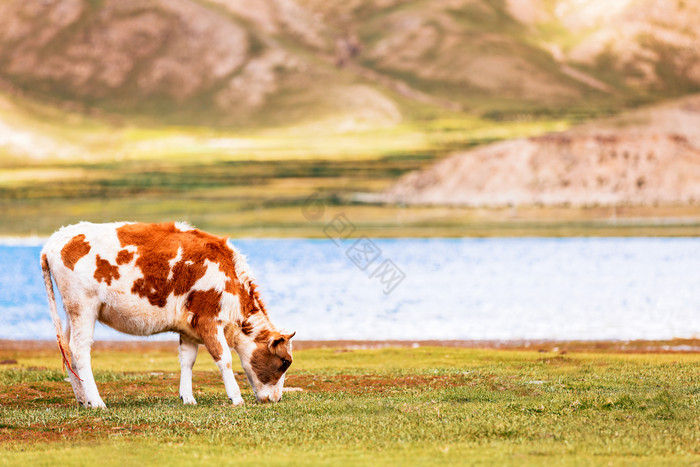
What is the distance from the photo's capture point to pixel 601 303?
6075cm

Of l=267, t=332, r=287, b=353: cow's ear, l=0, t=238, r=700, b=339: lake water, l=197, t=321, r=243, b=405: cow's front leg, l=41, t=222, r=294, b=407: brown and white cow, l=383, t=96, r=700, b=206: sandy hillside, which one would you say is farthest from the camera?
l=383, t=96, r=700, b=206: sandy hillside

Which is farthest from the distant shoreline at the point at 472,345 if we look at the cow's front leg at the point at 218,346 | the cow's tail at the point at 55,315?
the cow's tail at the point at 55,315

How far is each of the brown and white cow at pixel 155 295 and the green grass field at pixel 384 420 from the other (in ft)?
2.88

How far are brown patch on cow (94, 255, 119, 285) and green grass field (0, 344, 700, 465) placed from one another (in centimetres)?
242

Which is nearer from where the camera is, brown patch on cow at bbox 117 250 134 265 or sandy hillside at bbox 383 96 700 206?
brown patch on cow at bbox 117 250 134 265

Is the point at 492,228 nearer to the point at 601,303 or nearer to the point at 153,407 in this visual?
the point at 601,303

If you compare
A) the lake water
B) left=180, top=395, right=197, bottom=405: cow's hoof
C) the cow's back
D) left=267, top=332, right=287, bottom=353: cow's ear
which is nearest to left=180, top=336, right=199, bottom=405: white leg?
left=180, top=395, right=197, bottom=405: cow's hoof

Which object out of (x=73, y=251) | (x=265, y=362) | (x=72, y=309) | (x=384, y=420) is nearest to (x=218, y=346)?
(x=265, y=362)

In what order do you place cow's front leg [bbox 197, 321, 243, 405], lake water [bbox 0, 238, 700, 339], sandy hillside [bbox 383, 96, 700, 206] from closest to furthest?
cow's front leg [bbox 197, 321, 243, 405] < lake water [bbox 0, 238, 700, 339] < sandy hillside [bbox 383, 96, 700, 206]

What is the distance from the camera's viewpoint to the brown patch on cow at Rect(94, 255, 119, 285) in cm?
1912

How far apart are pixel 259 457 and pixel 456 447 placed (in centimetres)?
292

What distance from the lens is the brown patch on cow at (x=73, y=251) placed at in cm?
1919

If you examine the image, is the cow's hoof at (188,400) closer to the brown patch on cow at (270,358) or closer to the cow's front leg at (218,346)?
the cow's front leg at (218,346)

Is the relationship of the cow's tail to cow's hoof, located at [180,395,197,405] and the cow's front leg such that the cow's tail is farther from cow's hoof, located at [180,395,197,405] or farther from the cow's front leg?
the cow's front leg
